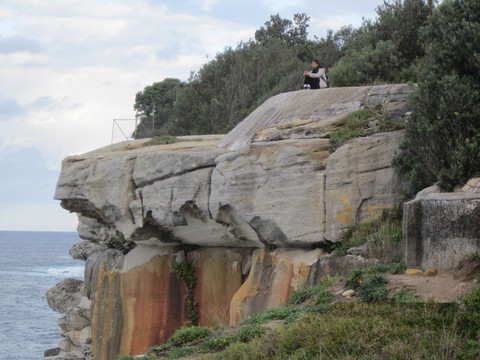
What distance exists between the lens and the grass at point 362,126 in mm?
14594

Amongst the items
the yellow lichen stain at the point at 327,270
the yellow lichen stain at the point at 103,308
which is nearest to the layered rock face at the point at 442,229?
the yellow lichen stain at the point at 327,270

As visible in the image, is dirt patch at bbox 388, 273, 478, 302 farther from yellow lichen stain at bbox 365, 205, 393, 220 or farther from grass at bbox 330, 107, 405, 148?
grass at bbox 330, 107, 405, 148

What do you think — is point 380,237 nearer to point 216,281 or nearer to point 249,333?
point 249,333

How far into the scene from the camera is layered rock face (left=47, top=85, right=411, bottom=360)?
47.1 ft

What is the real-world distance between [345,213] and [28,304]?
A: 169 feet

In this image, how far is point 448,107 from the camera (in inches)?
494

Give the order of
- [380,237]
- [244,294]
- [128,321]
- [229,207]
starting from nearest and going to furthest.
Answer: [380,237] → [244,294] → [229,207] → [128,321]

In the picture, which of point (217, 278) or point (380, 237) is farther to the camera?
point (217, 278)

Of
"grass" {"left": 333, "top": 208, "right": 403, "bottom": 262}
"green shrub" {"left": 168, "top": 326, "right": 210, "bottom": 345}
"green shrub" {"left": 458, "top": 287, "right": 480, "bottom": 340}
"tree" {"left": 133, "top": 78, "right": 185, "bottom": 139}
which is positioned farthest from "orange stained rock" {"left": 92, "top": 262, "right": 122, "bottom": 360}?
"tree" {"left": 133, "top": 78, "right": 185, "bottom": 139}

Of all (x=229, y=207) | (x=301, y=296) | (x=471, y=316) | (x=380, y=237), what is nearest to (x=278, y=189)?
(x=229, y=207)

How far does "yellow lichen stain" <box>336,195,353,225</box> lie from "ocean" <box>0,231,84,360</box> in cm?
3066

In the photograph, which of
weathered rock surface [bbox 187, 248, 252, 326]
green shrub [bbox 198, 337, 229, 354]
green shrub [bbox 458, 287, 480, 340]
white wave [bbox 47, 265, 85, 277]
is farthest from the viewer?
white wave [bbox 47, 265, 85, 277]

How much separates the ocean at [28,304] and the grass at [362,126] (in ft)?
101

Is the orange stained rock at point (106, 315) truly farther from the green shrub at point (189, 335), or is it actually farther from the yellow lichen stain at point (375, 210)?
the yellow lichen stain at point (375, 210)
